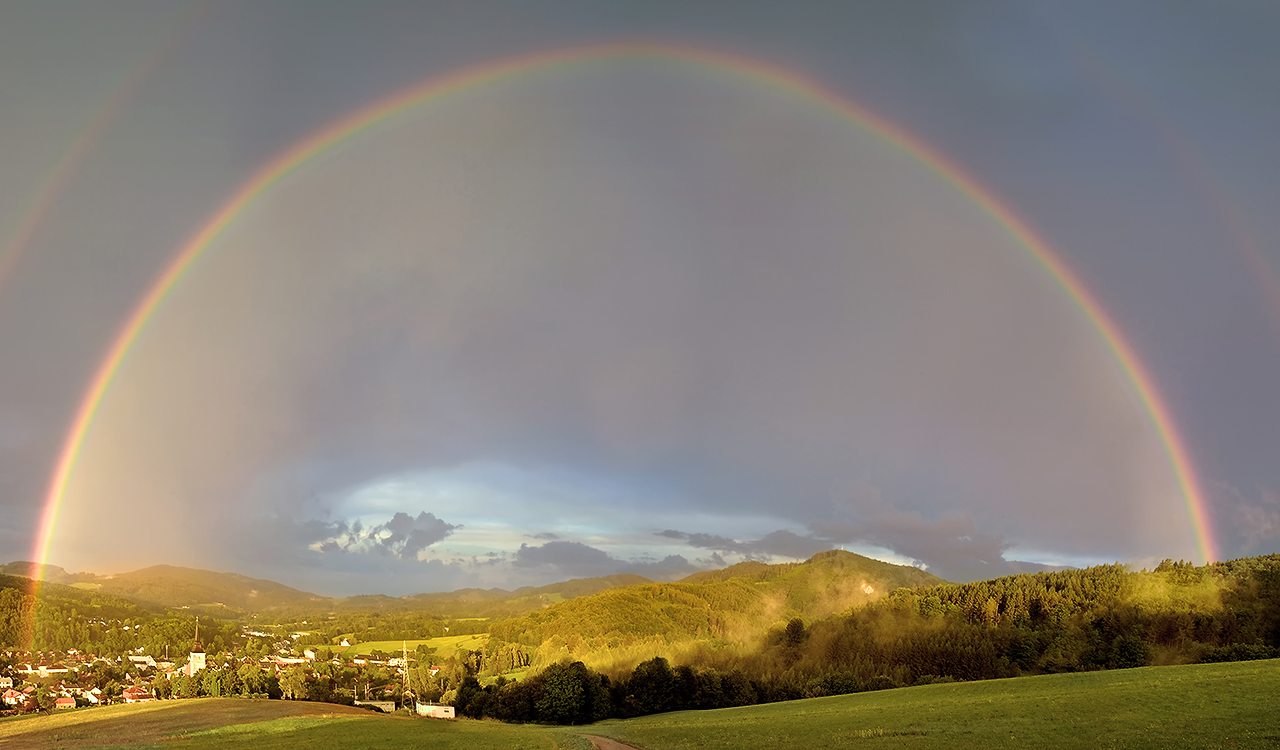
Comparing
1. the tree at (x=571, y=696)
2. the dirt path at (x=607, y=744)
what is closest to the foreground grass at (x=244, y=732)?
the dirt path at (x=607, y=744)

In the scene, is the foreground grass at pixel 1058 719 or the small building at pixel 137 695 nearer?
the foreground grass at pixel 1058 719

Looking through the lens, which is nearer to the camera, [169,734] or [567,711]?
[169,734]

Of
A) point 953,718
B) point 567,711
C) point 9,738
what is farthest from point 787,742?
point 567,711

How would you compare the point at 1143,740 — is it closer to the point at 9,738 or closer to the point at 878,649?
the point at 9,738

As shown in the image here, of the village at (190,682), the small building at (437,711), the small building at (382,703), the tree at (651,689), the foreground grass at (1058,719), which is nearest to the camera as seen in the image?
the foreground grass at (1058,719)

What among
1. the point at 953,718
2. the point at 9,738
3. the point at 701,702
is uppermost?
the point at 953,718

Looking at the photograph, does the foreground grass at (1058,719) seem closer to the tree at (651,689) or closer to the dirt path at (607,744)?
the dirt path at (607,744)
